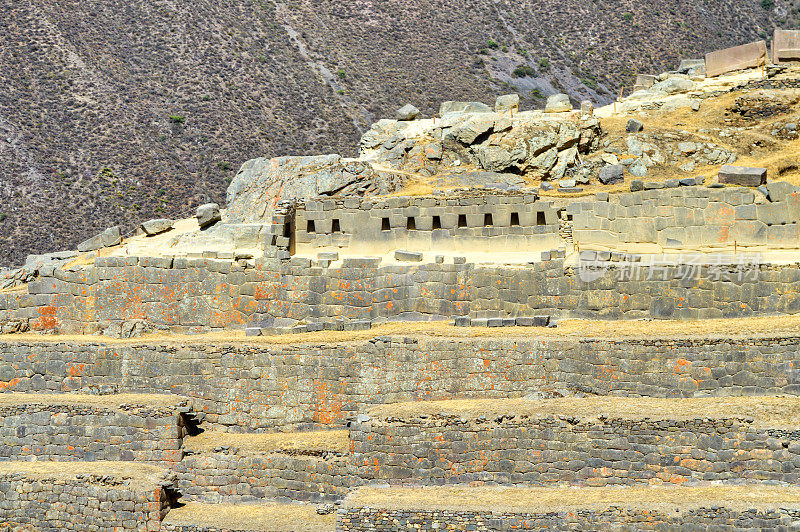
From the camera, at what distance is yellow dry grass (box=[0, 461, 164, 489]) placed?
24.2 meters

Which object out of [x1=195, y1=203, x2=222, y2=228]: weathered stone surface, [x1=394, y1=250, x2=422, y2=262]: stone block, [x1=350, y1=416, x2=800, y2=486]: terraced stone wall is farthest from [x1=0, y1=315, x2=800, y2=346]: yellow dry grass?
[x1=195, y1=203, x2=222, y2=228]: weathered stone surface

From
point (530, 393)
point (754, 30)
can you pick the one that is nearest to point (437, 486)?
point (530, 393)

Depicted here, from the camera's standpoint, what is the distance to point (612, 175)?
33.0 metres

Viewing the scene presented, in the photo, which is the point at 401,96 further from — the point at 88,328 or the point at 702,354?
the point at 702,354

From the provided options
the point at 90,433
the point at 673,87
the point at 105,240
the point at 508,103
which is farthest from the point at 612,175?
the point at 90,433

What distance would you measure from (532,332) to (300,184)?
9.99 m

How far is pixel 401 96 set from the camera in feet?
221

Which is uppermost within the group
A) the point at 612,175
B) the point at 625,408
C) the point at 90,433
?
the point at 612,175

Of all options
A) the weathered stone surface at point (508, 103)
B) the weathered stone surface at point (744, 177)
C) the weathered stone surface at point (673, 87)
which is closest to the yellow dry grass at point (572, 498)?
the weathered stone surface at point (744, 177)

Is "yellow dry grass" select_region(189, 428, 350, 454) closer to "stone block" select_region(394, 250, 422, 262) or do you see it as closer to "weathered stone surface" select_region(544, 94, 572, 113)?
"stone block" select_region(394, 250, 422, 262)

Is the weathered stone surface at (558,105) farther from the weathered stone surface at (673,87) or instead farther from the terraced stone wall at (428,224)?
the terraced stone wall at (428,224)

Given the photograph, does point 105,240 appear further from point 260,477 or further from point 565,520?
point 565,520

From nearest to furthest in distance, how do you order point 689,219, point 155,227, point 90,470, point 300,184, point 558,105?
point 90,470, point 689,219, point 300,184, point 155,227, point 558,105

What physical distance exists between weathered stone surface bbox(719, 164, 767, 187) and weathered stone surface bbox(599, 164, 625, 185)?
150 inches
